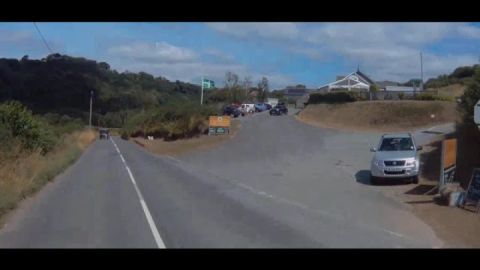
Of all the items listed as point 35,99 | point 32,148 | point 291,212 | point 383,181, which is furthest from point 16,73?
point 291,212

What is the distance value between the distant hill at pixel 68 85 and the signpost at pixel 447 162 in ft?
110

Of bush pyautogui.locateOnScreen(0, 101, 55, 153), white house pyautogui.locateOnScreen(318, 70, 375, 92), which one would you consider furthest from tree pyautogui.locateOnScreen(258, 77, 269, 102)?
bush pyautogui.locateOnScreen(0, 101, 55, 153)

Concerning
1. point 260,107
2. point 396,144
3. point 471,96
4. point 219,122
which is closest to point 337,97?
point 219,122

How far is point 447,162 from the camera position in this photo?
59.6 ft

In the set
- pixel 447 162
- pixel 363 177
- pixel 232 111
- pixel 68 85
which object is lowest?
pixel 363 177

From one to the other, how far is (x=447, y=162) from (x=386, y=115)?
38738 millimetres

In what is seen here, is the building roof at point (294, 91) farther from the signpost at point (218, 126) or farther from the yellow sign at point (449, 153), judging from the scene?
the yellow sign at point (449, 153)

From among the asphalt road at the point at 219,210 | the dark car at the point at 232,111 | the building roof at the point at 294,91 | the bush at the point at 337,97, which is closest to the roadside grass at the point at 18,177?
the asphalt road at the point at 219,210

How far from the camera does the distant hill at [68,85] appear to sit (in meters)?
47.1

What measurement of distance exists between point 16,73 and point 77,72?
10.6 meters

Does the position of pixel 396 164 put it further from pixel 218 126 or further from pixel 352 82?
pixel 352 82

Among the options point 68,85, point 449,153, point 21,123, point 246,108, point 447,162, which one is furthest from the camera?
point 246,108
